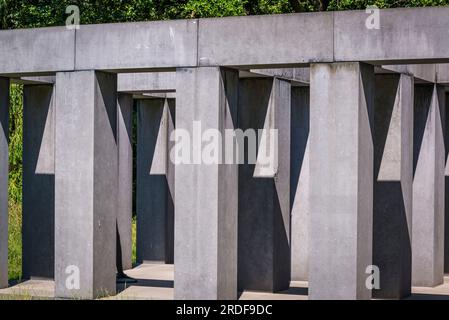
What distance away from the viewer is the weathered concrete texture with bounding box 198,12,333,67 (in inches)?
545

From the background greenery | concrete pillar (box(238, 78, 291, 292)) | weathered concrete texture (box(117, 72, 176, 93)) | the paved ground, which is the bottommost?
the paved ground

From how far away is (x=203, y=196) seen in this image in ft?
47.5

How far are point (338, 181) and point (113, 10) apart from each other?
693 inches

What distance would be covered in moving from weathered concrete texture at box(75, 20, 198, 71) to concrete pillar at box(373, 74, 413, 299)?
3.20 meters

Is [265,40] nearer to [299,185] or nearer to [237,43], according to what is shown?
[237,43]

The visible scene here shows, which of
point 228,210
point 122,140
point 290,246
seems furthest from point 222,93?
point 122,140

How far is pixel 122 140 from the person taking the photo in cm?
2131

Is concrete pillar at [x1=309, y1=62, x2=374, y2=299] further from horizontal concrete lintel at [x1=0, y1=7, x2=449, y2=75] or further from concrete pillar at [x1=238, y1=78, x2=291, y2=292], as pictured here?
concrete pillar at [x1=238, y1=78, x2=291, y2=292]

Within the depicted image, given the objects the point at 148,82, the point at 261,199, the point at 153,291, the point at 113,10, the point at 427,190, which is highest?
the point at 113,10

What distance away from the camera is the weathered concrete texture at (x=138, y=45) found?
14625 millimetres

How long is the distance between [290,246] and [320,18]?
511 centimetres

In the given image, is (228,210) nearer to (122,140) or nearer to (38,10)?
Result: (122,140)

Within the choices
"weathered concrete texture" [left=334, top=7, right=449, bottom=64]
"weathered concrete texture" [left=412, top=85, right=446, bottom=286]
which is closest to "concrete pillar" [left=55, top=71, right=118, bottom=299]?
"weathered concrete texture" [left=334, top=7, right=449, bottom=64]

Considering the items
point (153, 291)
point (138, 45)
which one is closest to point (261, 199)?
point (153, 291)
